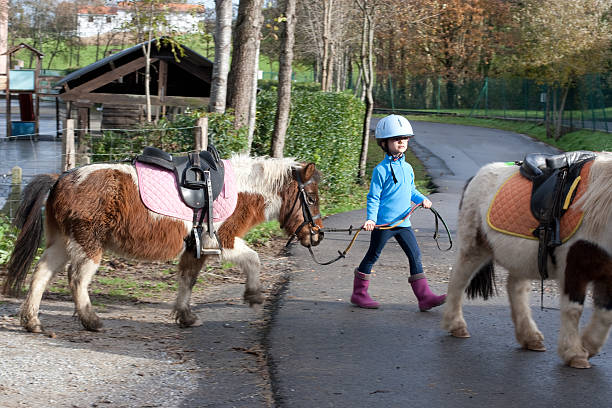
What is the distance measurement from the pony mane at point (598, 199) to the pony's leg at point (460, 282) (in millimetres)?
1083

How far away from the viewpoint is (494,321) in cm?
681

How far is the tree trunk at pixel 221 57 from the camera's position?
12.0 meters

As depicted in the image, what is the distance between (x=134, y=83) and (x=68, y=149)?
2171 centimetres

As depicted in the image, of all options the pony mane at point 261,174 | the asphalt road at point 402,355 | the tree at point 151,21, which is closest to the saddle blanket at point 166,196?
the pony mane at point 261,174

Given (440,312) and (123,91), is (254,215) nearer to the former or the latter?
(440,312)

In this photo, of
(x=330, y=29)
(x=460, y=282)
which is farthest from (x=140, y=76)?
(x=460, y=282)

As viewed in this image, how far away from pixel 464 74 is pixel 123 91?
1328 inches

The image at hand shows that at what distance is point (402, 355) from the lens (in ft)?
18.9

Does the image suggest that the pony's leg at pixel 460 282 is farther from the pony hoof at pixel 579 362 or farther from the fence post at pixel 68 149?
the fence post at pixel 68 149

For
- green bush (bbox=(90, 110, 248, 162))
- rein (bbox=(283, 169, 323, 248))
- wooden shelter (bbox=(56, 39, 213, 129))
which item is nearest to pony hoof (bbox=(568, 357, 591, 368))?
rein (bbox=(283, 169, 323, 248))

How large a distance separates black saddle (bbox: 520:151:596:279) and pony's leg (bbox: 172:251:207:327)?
2781 mm

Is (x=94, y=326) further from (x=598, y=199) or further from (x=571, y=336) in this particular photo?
(x=598, y=199)

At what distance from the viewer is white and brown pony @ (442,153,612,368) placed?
17.2 feet

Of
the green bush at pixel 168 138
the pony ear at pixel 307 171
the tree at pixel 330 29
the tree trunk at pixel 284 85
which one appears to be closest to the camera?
the pony ear at pixel 307 171
